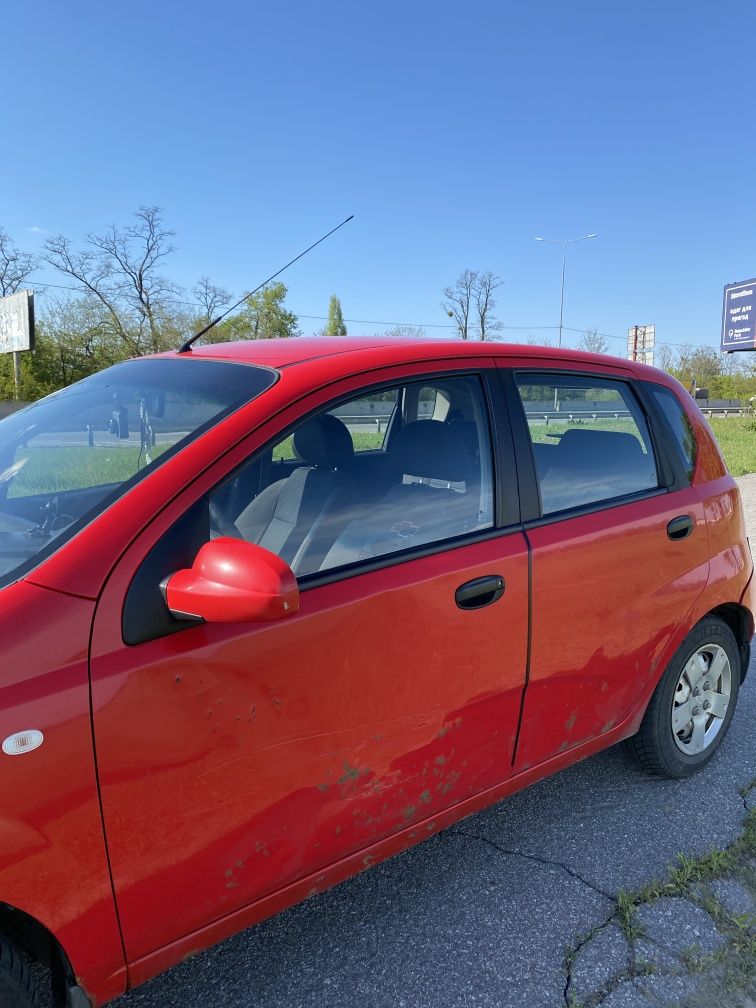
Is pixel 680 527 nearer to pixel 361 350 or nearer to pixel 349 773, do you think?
→ pixel 361 350

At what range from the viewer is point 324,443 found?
6.66ft

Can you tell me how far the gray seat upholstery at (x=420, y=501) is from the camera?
72.5 inches

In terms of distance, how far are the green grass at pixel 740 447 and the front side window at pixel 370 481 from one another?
26.7ft

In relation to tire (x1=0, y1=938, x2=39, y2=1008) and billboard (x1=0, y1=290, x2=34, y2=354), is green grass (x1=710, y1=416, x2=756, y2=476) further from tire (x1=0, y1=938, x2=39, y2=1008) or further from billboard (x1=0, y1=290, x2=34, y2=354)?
billboard (x1=0, y1=290, x2=34, y2=354)

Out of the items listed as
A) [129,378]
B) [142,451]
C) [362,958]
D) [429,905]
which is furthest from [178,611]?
[429,905]

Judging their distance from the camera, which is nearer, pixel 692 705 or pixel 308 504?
pixel 308 504

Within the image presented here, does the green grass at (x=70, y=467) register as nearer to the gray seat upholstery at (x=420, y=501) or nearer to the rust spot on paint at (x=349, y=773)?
the gray seat upholstery at (x=420, y=501)

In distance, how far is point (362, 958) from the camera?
6.51 ft

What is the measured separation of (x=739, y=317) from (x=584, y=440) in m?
51.1

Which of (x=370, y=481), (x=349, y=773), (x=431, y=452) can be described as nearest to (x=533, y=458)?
(x=431, y=452)

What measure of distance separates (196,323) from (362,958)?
41.9 metres

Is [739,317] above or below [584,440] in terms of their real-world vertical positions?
above

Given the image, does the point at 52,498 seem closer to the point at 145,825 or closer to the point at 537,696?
the point at 145,825

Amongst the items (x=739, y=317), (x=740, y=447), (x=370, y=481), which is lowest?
(x=740, y=447)
